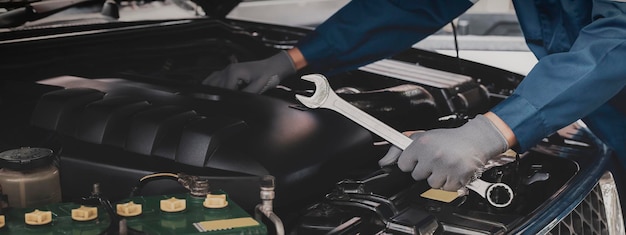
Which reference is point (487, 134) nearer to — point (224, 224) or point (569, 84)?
point (569, 84)

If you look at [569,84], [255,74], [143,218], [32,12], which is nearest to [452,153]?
[569,84]

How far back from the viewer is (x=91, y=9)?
197cm

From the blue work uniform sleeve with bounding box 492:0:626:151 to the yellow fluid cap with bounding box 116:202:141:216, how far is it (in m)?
0.64

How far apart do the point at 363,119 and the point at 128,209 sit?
0.45 meters

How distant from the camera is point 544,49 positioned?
157 cm

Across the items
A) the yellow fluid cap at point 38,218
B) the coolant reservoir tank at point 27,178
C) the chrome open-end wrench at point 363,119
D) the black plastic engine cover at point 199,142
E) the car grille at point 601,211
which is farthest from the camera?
the car grille at point 601,211

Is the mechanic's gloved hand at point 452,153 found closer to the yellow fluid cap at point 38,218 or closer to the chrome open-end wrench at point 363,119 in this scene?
the chrome open-end wrench at point 363,119

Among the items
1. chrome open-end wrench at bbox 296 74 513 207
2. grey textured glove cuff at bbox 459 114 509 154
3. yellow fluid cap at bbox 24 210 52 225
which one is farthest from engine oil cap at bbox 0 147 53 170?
grey textured glove cuff at bbox 459 114 509 154

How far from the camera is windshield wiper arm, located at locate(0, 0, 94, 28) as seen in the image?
1.69 metres

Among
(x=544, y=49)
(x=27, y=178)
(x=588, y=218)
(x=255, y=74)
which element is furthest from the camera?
(x=255, y=74)

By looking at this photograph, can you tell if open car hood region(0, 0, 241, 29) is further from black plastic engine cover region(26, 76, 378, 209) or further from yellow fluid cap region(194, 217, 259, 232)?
yellow fluid cap region(194, 217, 259, 232)

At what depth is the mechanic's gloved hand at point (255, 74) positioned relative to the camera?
1688 mm

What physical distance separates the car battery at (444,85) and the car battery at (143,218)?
2.50 ft

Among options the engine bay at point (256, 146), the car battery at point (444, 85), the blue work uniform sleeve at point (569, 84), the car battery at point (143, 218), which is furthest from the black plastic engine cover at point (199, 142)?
the car battery at point (444, 85)
